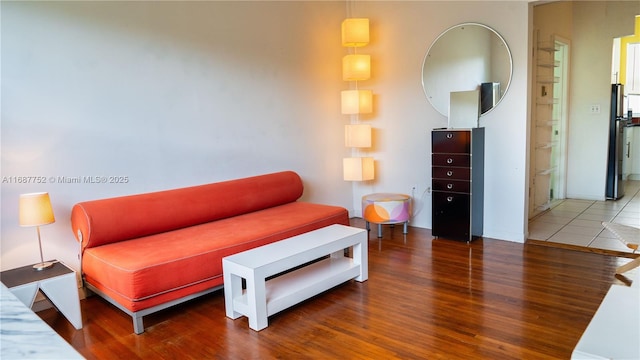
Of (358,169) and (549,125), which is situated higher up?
(549,125)

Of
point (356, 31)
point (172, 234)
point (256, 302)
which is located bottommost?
point (256, 302)

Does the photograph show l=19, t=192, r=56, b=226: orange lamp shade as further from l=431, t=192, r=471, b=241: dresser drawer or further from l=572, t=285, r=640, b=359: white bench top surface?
l=431, t=192, r=471, b=241: dresser drawer

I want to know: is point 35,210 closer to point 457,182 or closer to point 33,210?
point 33,210

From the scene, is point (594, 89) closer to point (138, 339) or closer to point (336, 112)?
point (336, 112)

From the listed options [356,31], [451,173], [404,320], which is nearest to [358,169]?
[451,173]

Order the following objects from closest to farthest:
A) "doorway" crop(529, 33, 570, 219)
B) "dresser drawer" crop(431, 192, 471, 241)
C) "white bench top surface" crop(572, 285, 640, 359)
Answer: "white bench top surface" crop(572, 285, 640, 359)
"dresser drawer" crop(431, 192, 471, 241)
"doorway" crop(529, 33, 570, 219)

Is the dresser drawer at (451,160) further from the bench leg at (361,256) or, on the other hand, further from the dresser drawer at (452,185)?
the bench leg at (361,256)

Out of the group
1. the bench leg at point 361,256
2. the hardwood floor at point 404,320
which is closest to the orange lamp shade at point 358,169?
the hardwood floor at point 404,320

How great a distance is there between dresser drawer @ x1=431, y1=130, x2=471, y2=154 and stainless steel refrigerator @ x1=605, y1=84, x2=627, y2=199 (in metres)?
2.73

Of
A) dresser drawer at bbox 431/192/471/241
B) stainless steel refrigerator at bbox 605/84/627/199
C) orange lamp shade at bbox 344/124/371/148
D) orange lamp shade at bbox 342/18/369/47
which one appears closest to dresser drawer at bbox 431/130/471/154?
dresser drawer at bbox 431/192/471/241

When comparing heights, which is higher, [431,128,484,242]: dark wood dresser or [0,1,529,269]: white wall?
[0,1,529,269]: white wall

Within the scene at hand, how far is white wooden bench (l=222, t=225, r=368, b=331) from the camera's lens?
8.21 feet

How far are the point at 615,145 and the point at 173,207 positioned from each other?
5302 mm

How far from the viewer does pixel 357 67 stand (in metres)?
4.54
